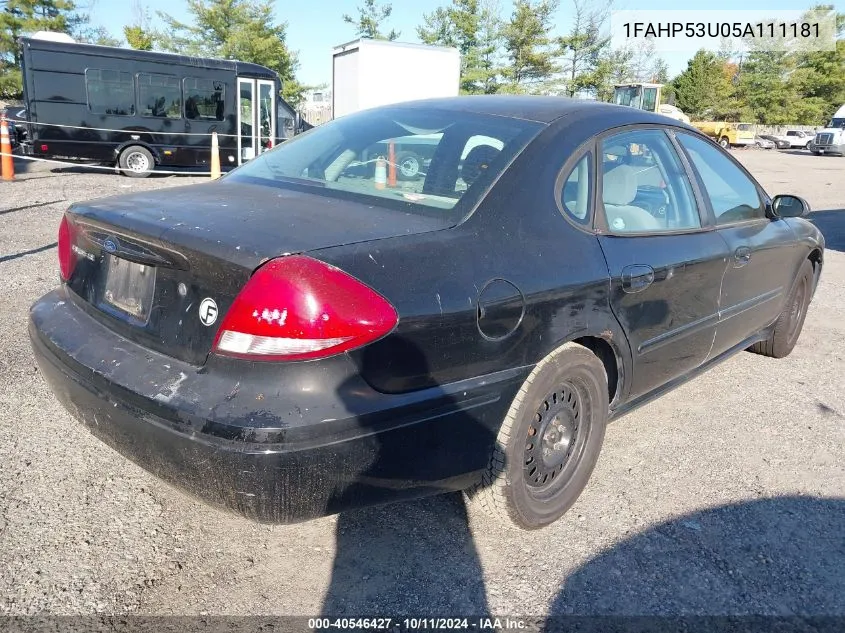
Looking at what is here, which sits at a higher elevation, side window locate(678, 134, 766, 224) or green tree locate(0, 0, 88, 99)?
green tree locate(0, 0, 88, 99)

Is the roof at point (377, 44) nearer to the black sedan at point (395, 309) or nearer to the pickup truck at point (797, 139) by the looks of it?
the black sedan at point (395, 309)

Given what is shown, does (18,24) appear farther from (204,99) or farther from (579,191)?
(579,191)

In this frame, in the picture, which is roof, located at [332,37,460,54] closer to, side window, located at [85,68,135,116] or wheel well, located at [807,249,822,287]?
side window, located at [85,68,135,116]

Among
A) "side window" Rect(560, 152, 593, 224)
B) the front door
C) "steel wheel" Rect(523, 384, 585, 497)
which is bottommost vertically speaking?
"steel wheel" Rect(523, 384, 585, 497)

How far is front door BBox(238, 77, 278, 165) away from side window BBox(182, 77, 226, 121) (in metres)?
0.47

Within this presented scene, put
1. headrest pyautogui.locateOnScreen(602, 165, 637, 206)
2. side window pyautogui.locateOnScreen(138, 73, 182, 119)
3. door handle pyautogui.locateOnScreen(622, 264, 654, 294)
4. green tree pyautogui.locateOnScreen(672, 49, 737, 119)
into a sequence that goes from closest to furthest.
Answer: door handle pyautogui.locateOnScreen(622, 264, 654, 294) < headrest pyautogui.locateOnScreen(602, 165, 637, 206) < side window pyautogui.locateOnScreen(138, 73, 182, 119) < green tree pyautogui.locateOnScreen(672, 49, 737, 119)

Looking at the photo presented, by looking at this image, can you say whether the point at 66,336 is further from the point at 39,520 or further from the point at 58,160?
the point at 58,160

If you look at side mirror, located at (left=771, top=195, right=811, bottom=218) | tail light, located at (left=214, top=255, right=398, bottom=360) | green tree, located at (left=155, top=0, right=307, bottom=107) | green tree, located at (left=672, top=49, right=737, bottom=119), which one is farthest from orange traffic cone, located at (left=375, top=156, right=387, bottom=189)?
green tree, located at (left=672, top=49, right=737, bottom=119)

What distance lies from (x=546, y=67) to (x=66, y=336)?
4393 cm

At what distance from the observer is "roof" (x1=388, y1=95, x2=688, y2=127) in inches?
111

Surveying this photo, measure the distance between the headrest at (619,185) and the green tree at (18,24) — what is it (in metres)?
36.2

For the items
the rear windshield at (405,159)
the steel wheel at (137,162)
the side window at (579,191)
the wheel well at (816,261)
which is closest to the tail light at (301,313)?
the rear windshield at (405,159)

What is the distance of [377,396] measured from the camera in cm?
190

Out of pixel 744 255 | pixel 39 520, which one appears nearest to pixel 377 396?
pixel 39 520
